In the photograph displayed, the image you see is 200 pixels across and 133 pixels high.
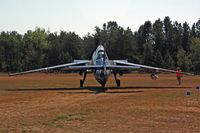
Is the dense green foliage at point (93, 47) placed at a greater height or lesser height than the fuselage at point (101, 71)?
greater

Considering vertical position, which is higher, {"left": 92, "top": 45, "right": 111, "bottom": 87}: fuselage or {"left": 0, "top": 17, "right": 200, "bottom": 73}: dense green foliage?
{"left": 0, "top": 17, "right": 200, "bottom": 73}: dense green foliage

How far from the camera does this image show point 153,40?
170500mm

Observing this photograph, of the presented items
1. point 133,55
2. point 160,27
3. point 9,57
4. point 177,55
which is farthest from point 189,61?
point 9,57

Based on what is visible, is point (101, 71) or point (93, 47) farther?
point (93, 47)

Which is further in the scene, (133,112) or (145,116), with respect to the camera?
(133,112)

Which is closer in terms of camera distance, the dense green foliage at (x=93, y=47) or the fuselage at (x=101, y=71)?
the fuselage at (x=101, y=71)

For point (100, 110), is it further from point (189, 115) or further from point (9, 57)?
point (9, 57)

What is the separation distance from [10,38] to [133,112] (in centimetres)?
14293

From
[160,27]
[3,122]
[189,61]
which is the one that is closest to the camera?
[3,122]

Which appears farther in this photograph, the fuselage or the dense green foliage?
the dense green foliage

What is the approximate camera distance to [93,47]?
161625mm

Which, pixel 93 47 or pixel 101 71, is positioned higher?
pixel 93 47

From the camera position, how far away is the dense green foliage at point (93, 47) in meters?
151

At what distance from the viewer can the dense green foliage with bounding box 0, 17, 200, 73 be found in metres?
151
